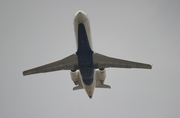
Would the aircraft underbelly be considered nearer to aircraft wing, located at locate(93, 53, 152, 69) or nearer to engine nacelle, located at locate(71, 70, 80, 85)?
aircraft wing, located at locate(93, 53, 152, 69)

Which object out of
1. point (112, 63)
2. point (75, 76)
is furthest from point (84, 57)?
point (75, 76)

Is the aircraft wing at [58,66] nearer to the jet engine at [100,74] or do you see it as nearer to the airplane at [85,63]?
the airplane at [85,63]

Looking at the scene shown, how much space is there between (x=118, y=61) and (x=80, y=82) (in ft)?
24.0

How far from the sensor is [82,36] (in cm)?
2820

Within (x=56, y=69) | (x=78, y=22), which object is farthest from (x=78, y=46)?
(x=56, y=69)

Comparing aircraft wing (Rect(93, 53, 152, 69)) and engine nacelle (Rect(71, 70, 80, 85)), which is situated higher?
aircraft wing (Rect(93, 53, 152, 69))

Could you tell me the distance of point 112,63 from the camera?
31.4 meters

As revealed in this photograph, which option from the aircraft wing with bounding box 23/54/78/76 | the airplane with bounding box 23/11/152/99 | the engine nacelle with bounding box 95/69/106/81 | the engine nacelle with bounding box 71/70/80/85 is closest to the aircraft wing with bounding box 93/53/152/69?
the airplane with bounding box 23/11/152/99

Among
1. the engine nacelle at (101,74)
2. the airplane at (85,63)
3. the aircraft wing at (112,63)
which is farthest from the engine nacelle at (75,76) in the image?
the aircraft wing at (112,63)

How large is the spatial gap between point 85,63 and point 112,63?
414cm

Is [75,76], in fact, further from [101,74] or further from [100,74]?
[101,74]

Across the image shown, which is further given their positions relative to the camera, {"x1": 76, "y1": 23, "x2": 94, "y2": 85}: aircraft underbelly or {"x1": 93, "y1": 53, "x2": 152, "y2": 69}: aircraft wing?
{"x1": 93, "y1": 53, "x2": 152, "y2": 69}: aircraft wing

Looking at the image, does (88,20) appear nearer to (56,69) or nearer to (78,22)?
(78,22)

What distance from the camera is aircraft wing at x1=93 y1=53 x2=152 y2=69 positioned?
100 feet
